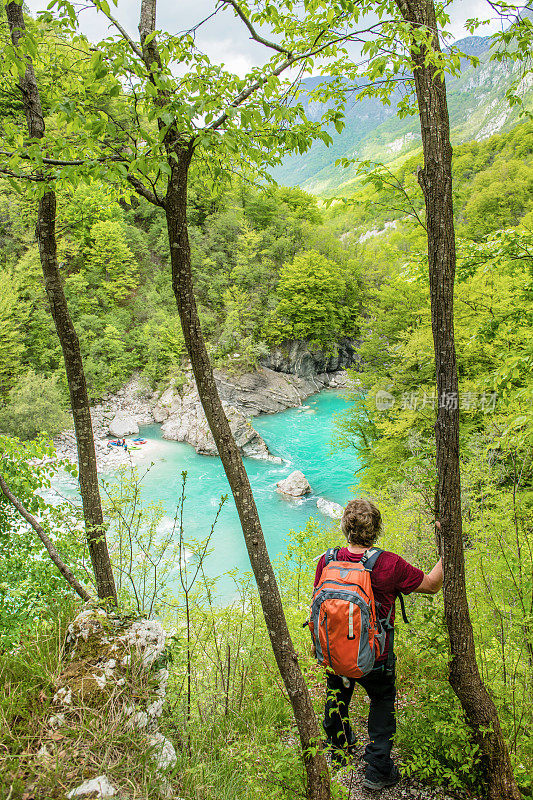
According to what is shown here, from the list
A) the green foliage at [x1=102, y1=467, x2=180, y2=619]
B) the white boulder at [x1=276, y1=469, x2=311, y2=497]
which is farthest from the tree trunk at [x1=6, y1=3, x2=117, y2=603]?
the white boulder at [x1=276, y1=469, x2=311, y2=497]

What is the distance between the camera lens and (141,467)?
55.1 feet

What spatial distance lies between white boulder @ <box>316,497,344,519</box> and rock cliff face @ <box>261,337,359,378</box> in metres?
14.2

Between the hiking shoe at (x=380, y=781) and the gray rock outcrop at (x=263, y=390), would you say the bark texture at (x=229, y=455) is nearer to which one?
the hiking shoe at (x=380, y=781)

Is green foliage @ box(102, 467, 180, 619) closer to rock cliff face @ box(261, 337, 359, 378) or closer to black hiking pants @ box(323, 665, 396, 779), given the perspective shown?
black hiking pants @ box(323, 665, 396, 779)

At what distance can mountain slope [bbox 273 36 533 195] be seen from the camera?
2926 millimetres

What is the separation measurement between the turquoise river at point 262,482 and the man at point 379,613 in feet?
21.5

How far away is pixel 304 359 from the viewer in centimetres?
2761

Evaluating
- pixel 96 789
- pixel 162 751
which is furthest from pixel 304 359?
pixel 96 789

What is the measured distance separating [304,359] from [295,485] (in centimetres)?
1452

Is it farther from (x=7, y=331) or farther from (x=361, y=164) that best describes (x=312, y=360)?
(x=361, y=164)

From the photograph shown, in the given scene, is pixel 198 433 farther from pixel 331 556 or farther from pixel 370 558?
pixel 370 558

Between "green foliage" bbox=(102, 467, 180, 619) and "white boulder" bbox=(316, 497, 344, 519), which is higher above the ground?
"green foliage" bbox=(102, 467, 180, 619)

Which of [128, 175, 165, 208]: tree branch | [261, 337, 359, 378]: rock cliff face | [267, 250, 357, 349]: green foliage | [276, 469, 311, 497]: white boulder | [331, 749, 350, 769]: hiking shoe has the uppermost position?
[267, 250, 357, 349]: green foliage

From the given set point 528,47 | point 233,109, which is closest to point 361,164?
point 233,109
